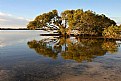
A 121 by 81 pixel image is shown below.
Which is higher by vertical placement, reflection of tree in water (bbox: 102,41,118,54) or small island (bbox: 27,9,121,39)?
small island (bbox: 27,9,121,39)

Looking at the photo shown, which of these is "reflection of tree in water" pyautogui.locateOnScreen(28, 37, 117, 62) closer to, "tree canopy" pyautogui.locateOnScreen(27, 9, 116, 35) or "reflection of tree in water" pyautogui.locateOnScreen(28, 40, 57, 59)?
"reflection of tree in water" pyautogui.locateOnScreen(28, 40, 57, 59)

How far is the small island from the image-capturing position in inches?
3996

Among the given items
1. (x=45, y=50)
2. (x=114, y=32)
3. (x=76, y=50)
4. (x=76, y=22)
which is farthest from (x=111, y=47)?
(x=76, y=22)

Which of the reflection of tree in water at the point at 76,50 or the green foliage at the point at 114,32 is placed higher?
the green foliage at the point at 114,32

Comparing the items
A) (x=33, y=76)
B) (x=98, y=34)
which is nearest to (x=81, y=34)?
(x=98, y=34)

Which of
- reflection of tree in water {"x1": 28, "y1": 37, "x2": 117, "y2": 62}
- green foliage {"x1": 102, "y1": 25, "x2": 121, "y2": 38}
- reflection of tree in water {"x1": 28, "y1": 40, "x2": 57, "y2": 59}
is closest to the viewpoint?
reflection of tree in water {"x1": 28, "y1": 37, "x2": 117, "y2": 62}

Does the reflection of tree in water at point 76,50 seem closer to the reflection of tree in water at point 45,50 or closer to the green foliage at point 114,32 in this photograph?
the reflection of tree in water at point 45,50

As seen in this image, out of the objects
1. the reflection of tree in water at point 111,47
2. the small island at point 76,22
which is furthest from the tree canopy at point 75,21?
the reflection of tree in water at point 111,47

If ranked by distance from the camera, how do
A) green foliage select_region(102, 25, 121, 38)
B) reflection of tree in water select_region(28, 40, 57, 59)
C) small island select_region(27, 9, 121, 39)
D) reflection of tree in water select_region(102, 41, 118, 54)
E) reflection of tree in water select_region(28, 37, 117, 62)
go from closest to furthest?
reflection of tree in water select_region(28, 37, 117, 62) < reflection of tree in water select_region(28, 40, 57, 59) < reflection of tree in water select_region(102, 41, 118, 54) < green foliage select_region(102, 25, 121, 38) < small island select_region(27, 9, 121, 39)

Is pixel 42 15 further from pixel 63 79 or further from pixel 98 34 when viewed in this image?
pixel 63 79

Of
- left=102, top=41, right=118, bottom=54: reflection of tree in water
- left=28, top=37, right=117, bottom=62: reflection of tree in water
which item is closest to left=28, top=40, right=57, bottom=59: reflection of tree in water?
left=28, top=37, right=117, bottom=62: reflection of tree in water

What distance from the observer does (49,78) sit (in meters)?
24.5

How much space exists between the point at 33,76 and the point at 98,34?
8424 centimetres

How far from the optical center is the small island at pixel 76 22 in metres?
102
